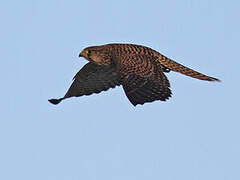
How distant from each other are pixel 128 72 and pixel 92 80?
260 centimetres

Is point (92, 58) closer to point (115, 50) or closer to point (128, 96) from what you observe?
point (115, 50)

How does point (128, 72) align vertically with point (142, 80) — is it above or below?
above

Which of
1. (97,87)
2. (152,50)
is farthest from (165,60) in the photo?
(97,87)

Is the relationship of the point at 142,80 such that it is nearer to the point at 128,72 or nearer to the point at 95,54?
the point at 128,72

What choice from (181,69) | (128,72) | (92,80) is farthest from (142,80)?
(92,80)

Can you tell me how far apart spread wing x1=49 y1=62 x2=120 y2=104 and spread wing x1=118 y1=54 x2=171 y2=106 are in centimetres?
166

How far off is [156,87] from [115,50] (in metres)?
2.18

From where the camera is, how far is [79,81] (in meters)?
25.0

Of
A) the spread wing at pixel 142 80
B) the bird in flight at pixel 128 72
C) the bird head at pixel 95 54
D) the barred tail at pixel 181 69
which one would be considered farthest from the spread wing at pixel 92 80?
the spread wing at pixel 142 80

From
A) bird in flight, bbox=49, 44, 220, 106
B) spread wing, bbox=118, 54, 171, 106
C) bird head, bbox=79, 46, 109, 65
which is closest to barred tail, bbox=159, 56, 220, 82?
bird in flight, bbox=49, 44, 220, 106

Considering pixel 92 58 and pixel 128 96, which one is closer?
pixel 128 96

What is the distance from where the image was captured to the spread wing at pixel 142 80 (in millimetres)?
21859

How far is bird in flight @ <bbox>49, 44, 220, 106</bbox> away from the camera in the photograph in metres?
22.0

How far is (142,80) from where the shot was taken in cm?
2236
